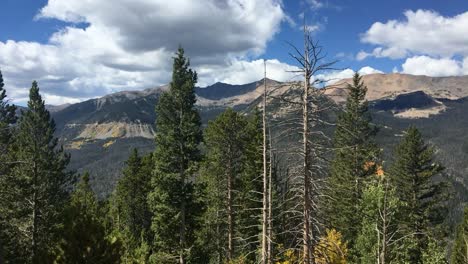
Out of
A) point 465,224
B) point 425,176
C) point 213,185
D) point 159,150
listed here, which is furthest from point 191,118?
point 465,224

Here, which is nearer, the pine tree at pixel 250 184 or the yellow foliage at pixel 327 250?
the yellow foliage at pixel 327 250

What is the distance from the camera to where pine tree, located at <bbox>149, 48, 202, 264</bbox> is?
28.1 m

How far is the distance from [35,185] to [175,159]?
10200 mm

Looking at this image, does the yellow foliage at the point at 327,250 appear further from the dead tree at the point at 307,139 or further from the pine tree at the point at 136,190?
the pine tree at the point at 136,190

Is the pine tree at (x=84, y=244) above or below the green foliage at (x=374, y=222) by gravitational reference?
above

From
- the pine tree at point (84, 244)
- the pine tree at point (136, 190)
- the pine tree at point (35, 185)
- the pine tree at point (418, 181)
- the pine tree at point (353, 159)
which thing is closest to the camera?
the pine tree at point (84, 244)

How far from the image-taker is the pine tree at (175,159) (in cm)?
2812

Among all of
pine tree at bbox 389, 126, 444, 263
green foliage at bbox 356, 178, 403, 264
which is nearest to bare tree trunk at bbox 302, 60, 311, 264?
green foliage at bbox 356, 178, 403, 264

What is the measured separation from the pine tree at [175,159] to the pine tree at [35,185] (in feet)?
22.7

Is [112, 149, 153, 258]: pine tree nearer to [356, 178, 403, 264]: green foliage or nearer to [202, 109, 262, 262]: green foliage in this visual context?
[202, 109, 262, 262]: green foliage

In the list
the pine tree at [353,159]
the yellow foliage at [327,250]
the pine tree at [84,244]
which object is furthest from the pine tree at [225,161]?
the pine tree at [84,244]

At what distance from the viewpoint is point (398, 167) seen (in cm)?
3388

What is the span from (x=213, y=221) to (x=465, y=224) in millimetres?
26563

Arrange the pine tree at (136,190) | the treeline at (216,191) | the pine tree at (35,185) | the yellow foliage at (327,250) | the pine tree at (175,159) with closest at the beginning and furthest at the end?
the yellow foliage at (327,250), the treeline at (216,191), the pine tree at (35,185), the pine tree at (175,159), the pine tree at (136,190)
